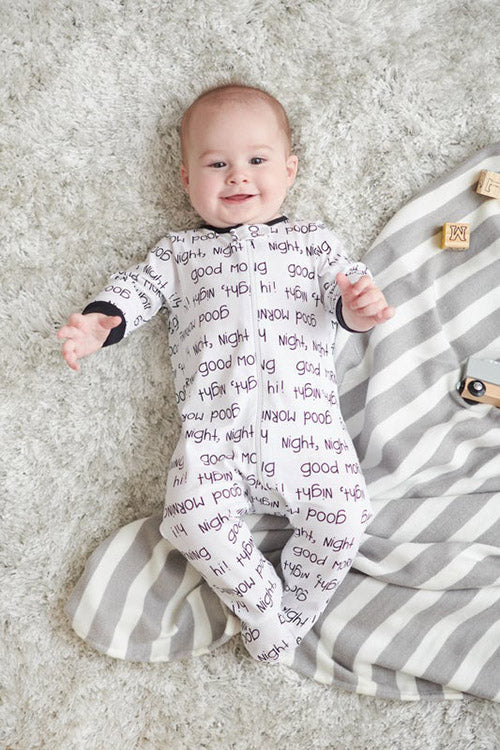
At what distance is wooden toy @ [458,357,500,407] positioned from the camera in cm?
137

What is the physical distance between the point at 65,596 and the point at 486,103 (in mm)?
1246

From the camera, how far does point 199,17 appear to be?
142 centimetres

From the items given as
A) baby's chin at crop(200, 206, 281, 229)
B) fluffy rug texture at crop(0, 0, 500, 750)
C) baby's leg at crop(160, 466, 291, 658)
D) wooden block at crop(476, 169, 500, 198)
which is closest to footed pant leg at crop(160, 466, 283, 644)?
baby's leg at crop(160, 466, 291, 658)

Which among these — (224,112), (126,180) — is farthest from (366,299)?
(126,180)

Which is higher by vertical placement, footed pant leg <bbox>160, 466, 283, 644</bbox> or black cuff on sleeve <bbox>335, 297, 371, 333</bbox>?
black cuff on sleeve <bbox>335, 297, 371, 333</bbox>

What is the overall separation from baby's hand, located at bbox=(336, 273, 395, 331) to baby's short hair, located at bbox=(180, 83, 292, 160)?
345 millimetres

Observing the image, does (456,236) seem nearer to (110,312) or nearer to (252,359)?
(252,359)

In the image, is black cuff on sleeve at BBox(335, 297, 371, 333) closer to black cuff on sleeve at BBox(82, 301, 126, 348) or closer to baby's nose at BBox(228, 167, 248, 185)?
baby's nose at BBox(228, 167, 248, 185)

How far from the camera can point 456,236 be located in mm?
1395

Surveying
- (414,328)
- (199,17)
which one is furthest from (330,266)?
(199,17)

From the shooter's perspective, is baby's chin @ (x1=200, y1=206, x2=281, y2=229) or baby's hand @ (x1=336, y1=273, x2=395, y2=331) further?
baby's chin @ (x1=200, y1=206, x2=281, y2=229)

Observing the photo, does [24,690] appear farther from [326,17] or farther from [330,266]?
[326,17]

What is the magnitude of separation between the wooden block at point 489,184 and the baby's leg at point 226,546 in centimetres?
72

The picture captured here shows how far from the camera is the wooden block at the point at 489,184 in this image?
1.40 meters
